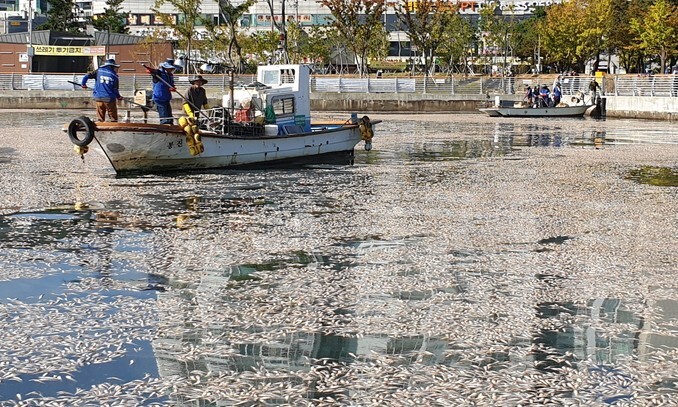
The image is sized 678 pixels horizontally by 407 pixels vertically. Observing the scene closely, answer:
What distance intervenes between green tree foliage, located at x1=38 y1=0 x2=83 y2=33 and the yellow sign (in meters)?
28.5

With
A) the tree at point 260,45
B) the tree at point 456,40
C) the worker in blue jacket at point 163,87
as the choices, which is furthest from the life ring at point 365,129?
the tree at point 456,40

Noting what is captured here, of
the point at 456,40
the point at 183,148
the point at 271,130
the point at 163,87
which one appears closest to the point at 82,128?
the point at 183,148

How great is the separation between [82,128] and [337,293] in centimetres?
1042

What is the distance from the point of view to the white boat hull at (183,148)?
17.0 meters

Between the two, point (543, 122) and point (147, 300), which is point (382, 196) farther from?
point (543, 122)

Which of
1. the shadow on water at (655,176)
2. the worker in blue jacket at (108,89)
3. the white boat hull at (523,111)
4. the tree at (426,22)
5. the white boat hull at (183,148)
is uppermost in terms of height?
the tree at (426,22)

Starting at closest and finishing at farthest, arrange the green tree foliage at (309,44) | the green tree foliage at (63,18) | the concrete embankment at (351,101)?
the concrete embankment at (351,101), the green tree foliage at (309,44), the green tree foliage at (63,18)

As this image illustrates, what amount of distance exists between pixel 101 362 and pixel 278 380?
3.77ft

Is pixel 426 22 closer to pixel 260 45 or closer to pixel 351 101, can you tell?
pixel 260 45

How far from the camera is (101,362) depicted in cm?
598

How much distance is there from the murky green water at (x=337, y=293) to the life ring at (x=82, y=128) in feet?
3.33

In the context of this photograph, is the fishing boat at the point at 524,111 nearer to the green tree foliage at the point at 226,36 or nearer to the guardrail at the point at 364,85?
the guardrail at the point at 364,85

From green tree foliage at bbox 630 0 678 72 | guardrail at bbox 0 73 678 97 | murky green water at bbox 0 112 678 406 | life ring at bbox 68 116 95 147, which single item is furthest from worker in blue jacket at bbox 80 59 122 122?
green tree foliage at bbox 630 0 678 72

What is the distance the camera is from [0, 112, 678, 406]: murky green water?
18.6 ft
